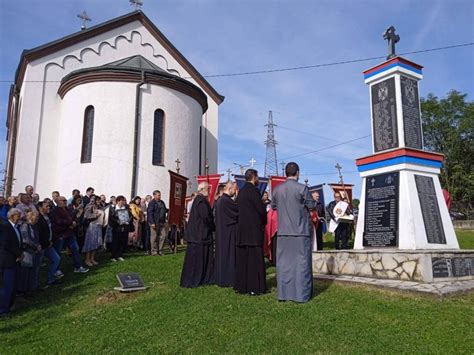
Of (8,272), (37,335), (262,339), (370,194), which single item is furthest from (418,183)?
(8,272)

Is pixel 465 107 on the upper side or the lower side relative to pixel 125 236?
upper

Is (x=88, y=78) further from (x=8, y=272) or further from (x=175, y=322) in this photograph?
(x=175, y=322)

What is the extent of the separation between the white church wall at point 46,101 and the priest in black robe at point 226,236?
1293cm

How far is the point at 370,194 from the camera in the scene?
8.25 metres

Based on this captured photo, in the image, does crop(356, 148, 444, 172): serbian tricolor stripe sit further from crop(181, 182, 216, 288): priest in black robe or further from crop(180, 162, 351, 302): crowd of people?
crop(181, 182, 216, 288): priest in black robe

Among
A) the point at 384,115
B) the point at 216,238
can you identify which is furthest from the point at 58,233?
the point at 384,115

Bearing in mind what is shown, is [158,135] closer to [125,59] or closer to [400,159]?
[125,59]

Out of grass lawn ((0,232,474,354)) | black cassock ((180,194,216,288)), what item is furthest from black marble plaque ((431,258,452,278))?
black cassock ((180,194,216,288))

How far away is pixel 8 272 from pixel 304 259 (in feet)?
16.1

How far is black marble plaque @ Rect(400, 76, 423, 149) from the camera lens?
807 centimetres

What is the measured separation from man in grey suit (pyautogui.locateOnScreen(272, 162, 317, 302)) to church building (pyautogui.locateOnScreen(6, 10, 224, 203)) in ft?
40.3

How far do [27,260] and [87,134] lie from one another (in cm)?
1134

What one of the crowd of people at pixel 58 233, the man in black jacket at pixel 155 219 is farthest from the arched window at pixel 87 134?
the man in black jacket at pixel 155 219

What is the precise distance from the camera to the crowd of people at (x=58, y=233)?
6652 mm
